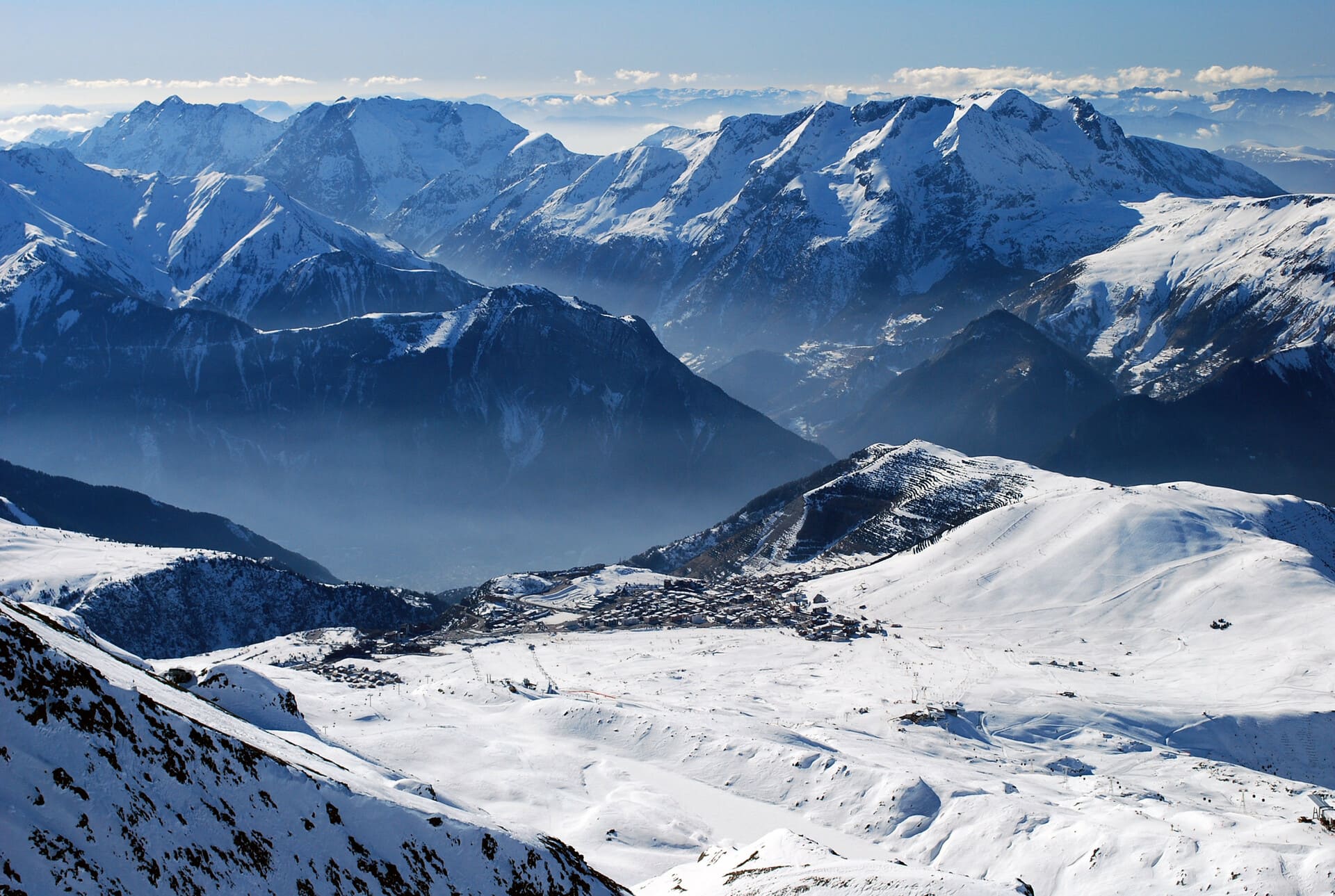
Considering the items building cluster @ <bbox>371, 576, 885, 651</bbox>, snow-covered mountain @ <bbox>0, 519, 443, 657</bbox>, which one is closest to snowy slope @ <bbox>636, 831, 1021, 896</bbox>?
building cluster @ <bbox>371, 576, 885, 651</bbox>

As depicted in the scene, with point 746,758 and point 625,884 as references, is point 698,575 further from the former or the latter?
point 625,884

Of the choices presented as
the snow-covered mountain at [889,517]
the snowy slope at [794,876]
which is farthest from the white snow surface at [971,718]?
the snow-covered mountain at [889,517]

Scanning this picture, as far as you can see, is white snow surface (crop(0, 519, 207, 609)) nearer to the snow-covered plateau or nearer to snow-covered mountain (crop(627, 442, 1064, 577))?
the snow-covered plateau

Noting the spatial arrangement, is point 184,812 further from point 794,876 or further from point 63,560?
point 63,560

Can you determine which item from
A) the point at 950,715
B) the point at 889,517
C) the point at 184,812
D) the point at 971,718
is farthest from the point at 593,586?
the point at 184,812

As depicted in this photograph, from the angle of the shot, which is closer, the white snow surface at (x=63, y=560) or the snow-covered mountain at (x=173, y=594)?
the white snow surface at (x=63, y=560)

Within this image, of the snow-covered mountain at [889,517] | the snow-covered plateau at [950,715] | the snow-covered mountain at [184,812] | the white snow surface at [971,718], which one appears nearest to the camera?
the snow-covered mountain at [184,812]

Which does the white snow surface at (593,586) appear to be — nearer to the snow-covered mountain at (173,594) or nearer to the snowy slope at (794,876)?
the snow-covered mountain at (173,594)
